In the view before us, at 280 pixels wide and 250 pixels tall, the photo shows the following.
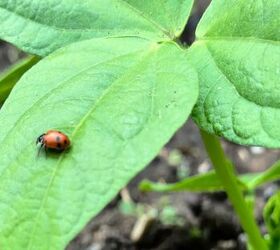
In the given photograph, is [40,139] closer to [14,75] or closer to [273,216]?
[14,75]

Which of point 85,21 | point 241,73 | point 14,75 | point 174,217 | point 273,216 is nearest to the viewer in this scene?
point 241,73

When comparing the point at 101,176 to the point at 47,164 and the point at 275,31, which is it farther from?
the point at 275,31

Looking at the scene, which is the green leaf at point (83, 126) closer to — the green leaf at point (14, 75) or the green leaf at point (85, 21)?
the green leaf at point (85, 21)

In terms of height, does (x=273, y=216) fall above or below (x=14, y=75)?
below

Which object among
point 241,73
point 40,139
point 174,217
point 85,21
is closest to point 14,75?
point 85,21

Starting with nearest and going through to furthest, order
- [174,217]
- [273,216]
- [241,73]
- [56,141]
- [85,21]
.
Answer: [56,141], [241,73], [85,21], [273,216], [174,217]

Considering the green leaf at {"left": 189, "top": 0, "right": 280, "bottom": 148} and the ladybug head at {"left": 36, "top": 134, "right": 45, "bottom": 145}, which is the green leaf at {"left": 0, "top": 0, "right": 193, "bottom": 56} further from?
the ladybug head at {"left": 36, "top": 134, "right": 45, "bottom": 145}

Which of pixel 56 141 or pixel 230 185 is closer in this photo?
pixel 56 141
